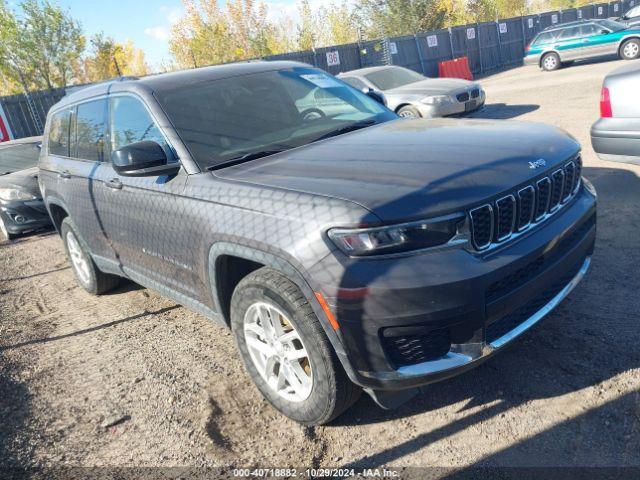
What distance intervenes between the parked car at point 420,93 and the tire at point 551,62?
10.4 meters

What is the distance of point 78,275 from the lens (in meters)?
5.57

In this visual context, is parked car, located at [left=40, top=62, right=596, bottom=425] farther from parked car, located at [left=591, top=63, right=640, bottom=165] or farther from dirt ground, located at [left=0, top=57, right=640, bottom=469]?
parked car, located at [left=591, top=63, right=640, bottom=165]

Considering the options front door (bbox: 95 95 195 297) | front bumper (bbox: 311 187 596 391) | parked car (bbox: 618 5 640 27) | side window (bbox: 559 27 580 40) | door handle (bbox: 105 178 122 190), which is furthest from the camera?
parked car (bbox: 618 5 640 27)

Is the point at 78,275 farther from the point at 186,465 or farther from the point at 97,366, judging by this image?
the point at 186,465

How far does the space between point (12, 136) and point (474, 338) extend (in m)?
19.4

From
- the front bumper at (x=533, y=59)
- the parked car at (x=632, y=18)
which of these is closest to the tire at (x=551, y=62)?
the front bumper at (x=533, y=59)

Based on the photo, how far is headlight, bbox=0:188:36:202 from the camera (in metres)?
8.37

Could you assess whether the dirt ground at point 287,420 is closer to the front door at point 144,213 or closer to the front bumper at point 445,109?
the front door at point 144,213

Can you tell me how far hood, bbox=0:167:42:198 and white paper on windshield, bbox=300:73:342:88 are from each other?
20.3 feet

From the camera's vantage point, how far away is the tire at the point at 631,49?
1797 centimetres

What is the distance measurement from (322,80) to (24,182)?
6518mm

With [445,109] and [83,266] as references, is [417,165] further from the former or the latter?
[445,109]

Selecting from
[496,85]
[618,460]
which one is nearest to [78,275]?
[618,460]

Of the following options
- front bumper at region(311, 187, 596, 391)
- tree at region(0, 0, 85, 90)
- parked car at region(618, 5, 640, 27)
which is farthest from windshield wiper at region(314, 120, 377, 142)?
tree at region(0, 0, 85, 90)
